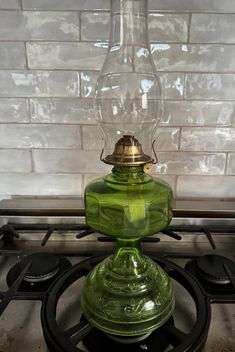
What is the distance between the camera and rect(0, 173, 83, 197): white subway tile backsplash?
0.73 m

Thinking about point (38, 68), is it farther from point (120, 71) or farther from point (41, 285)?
point (41, 285)

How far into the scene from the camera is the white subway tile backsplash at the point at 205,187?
0.72m

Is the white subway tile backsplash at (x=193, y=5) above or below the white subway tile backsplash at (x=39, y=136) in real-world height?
above

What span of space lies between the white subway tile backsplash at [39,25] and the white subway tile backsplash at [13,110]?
0.13m

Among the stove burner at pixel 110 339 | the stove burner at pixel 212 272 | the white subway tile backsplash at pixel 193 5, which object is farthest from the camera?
the white subway tile backsplash at pixel 193 5

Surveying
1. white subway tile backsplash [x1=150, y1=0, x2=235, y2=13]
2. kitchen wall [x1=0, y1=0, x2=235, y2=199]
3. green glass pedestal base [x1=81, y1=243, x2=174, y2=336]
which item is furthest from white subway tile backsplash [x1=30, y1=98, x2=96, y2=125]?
green glass pedestal base [x1=81, y1=243, x2=174, y2=336]

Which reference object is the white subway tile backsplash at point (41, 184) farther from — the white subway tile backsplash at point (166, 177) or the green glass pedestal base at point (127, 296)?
the green glass pedestal base at point (127, 296)

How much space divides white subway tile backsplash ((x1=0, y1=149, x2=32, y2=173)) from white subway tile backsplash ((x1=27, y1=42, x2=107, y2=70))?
8.0 inches

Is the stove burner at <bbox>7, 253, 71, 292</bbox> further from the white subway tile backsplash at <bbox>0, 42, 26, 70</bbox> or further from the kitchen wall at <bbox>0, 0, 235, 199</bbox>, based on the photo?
the white subway tile backsplash at <bbox>0, 42, 26, 70</bbox>

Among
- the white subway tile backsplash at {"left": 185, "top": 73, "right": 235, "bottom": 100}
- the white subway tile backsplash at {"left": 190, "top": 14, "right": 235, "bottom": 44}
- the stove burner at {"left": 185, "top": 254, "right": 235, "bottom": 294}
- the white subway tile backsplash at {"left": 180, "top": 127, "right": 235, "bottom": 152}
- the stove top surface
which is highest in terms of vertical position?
the white subway tile backsplash at {"left": 190, "top": 14, "right": 235, "bottom": 44}

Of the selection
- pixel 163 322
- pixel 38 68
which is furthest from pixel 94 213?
pixel 38 68

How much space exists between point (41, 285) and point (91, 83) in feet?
1.42

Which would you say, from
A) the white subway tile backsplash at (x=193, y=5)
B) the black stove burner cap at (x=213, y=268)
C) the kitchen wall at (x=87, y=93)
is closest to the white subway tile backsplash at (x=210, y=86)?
the kitchen wall at (x=87, y=93)

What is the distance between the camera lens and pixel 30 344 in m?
0.38
